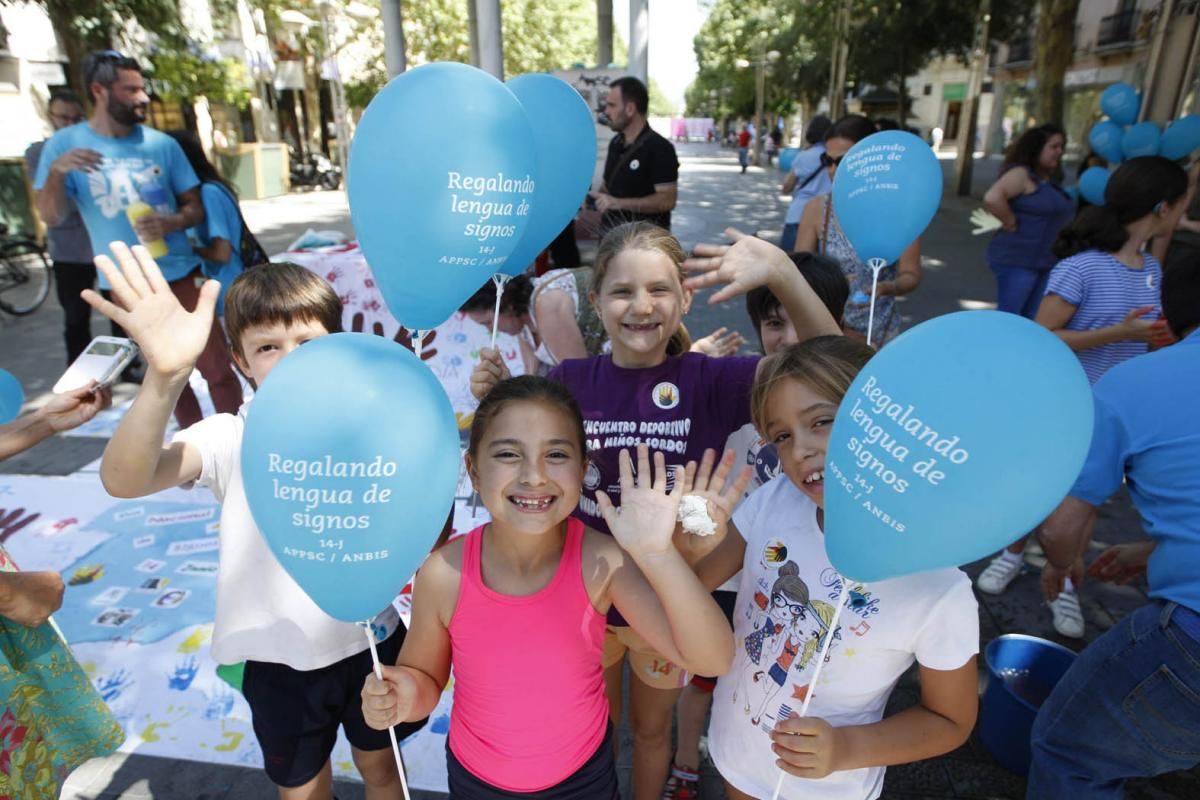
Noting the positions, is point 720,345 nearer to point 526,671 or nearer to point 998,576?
point 526,671

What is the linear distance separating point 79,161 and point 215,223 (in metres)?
0.65

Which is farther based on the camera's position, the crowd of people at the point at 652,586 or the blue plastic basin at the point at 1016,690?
the blue plastic basin at the point at 1016,690

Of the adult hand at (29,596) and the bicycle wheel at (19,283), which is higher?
the adult hand at (29,596)

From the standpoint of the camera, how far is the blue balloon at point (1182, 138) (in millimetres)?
5488

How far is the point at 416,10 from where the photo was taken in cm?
1980

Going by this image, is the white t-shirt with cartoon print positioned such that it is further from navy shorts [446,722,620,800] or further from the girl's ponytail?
the girl's ponytail

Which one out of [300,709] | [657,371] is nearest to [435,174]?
[657,371]

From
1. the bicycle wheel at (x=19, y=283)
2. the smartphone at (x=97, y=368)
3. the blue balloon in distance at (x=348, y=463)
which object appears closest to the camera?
the blue balloon in distance at (x=348, y=463)

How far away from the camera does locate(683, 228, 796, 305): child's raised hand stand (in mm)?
1764

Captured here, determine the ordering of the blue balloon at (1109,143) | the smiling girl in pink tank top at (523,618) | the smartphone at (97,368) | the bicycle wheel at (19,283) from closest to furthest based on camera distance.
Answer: the smiling girl in pink tank top at (523,618) → the smartphone at (97,368) → the blue balloon at (1109,143) → the bicycle wheel at (19,283)

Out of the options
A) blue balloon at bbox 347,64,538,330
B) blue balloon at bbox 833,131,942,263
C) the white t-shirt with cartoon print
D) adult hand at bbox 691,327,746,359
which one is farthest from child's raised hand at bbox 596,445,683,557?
blue balloon at bbox 833,131,942,263

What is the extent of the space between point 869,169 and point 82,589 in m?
3.74

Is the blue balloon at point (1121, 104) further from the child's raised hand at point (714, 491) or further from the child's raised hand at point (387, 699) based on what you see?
the child's raised hand at point (387, 699)

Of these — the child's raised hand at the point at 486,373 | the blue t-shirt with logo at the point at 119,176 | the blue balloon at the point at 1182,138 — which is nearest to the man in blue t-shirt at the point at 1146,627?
the child's raised hand at the point at 486,373
